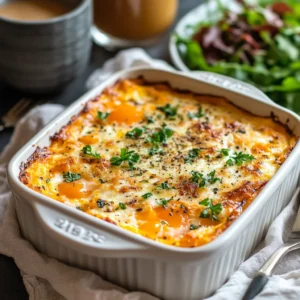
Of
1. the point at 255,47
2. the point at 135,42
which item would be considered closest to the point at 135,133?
the point at 135,42

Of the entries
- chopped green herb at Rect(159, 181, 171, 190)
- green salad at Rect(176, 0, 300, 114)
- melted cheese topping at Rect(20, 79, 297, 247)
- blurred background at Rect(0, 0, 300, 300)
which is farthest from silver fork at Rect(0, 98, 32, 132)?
chopped green herb at Rect(159, 181, 171, 190)

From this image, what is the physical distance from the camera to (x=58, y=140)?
2.56 meters

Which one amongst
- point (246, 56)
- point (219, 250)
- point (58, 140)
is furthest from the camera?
point (246, 56)

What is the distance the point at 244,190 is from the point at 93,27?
1919mm

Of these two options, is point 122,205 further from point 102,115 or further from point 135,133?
point 102,115

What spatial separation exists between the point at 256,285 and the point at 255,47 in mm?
1981

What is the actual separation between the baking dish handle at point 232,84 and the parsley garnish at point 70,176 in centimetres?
85

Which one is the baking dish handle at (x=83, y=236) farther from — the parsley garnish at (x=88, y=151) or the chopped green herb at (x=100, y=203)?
the parsley garnish at (x=88, y=151)

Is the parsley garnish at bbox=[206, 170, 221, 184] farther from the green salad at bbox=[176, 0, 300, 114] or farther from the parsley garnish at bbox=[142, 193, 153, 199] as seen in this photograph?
the green salad at bbox=[176, 0, 300, 114]

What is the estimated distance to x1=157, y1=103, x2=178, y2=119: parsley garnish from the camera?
2.78 metres

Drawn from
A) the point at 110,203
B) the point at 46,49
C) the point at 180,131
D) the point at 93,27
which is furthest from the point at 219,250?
the point at 93,27

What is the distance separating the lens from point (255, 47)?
3.73 m

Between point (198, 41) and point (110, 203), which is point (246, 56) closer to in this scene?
point (198, 41)

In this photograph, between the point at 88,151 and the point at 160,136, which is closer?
the point at 88,151
